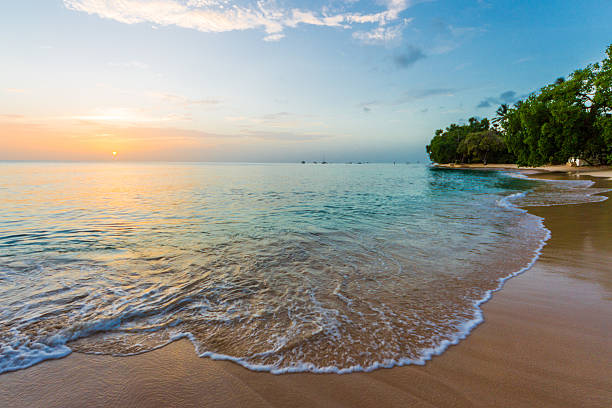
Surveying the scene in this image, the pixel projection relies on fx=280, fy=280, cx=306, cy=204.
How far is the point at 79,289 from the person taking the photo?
4.46m

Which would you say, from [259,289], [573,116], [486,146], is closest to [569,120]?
[573,116]

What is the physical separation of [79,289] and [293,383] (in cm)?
407

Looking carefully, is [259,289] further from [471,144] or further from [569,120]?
[471,144]

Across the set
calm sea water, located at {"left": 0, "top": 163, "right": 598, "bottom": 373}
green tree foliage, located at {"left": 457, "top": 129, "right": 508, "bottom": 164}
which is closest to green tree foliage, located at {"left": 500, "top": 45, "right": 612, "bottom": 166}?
Answer: calm sea water, located at {"left": 0, "top": 163, "right": 598, "bottom": 373}

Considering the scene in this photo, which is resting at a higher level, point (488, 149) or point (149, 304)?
point (488, 149)

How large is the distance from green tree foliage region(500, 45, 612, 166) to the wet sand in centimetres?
3533

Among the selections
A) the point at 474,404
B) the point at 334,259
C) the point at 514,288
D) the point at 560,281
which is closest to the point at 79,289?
the point at 334,259

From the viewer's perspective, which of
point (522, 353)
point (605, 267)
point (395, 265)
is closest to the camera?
point (522, 353)

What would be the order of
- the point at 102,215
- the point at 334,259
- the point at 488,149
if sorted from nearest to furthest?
the point at 334,259 → the point at 102,215 → the point at 488,149

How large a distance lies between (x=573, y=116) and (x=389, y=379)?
143 ft

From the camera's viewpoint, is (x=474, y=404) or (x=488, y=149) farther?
(x=488, y=149)

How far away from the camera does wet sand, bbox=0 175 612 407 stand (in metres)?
2.18

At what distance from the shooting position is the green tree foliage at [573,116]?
28000 millimetres

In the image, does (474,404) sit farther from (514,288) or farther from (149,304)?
(149,304)
